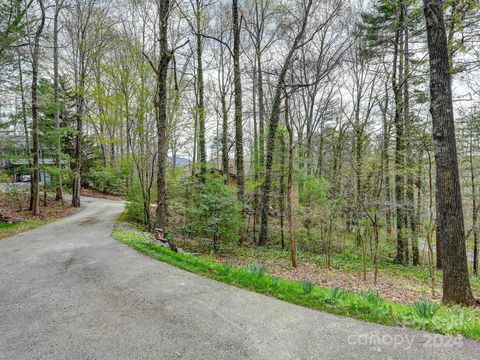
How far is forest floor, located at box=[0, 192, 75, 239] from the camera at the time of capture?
913 cm

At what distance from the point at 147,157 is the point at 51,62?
30.2 ft

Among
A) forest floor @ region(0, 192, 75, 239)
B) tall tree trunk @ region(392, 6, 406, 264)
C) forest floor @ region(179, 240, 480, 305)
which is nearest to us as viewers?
forest floor @ region(179, 240, 480, 305)

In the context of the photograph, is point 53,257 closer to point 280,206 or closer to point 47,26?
point 280,206

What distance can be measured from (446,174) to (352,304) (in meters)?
2.72

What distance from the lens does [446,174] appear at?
417 cm

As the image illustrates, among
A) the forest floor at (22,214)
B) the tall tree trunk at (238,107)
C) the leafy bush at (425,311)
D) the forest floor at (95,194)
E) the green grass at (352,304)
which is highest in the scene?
the tall tree trunk at (238,107)

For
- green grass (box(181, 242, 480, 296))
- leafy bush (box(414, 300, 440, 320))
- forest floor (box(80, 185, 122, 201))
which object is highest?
forest floor (box(80, 185, 122, 201))

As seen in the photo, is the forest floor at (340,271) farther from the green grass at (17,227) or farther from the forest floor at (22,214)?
the forest floor at (22,214)

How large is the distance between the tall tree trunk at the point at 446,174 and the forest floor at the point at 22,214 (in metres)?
11.2

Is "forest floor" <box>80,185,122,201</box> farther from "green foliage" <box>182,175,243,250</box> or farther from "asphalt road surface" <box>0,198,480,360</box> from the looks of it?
"asphalt road surface" <box>0,198,480,360</box>

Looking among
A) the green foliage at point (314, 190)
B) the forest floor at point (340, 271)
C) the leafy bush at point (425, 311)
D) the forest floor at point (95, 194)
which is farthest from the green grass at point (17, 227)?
the forest floor at point (95, 194)

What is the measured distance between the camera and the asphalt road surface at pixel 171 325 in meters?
2.34

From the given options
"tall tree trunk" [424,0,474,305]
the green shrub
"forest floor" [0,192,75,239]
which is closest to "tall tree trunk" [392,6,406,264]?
"tall tree trunk" [424,0,474,305]

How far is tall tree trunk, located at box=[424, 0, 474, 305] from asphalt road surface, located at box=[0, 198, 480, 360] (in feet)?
6.75
